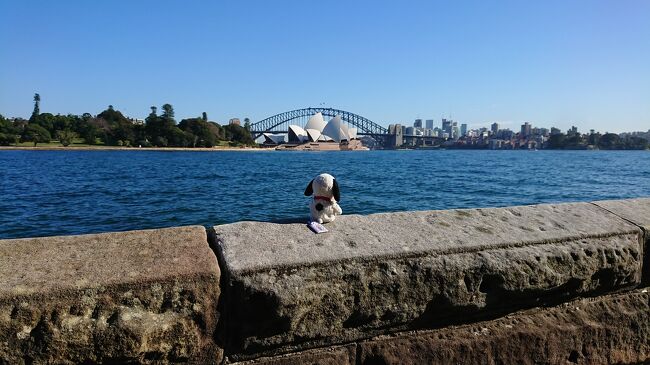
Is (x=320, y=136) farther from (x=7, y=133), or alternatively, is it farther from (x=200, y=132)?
(x=7, y=133)

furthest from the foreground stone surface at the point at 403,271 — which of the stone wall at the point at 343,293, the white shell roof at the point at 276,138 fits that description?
the white shell roof at the point at 276,138

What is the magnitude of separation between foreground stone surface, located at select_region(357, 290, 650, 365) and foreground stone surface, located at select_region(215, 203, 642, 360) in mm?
47

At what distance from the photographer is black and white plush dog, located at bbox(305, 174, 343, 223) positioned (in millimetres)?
1866

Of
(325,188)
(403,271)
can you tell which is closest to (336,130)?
(325,188)

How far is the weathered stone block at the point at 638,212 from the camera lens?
1981 millimetres

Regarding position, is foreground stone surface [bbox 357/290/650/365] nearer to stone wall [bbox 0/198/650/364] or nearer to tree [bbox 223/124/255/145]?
stone wall [bbox 0/198/650/364]

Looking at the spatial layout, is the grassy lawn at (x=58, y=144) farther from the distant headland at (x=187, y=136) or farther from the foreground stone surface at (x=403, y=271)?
the foreground stone surface at (x=403, y=271)

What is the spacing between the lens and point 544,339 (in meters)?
1.72

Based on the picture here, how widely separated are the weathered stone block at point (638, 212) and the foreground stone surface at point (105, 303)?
5.95ft

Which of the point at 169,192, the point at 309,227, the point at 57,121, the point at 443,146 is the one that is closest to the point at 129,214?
the point at 169,192

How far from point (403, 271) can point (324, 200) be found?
0.53 m

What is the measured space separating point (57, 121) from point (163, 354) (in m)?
105

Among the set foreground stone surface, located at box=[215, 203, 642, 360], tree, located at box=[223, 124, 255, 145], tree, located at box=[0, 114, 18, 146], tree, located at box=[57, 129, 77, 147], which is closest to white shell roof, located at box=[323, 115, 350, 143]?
tree, located at box=[223, 124, 255, 145]

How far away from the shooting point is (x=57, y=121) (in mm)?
90750
